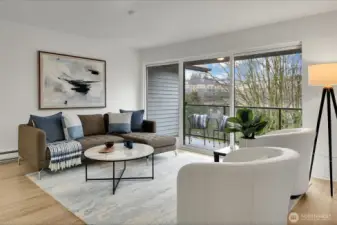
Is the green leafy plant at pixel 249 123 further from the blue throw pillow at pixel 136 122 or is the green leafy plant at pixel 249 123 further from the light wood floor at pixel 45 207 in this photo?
the blue throw pillow at pixel 136 122

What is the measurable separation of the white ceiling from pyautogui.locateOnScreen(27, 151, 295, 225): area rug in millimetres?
2344

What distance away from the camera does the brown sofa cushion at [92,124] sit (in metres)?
4.25

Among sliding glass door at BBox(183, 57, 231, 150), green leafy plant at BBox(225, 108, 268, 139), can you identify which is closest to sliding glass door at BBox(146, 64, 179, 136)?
sliding glass door at BBox(183, 57, 231, 150)

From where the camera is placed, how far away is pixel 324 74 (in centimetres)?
272

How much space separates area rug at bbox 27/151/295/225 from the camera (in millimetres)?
2141

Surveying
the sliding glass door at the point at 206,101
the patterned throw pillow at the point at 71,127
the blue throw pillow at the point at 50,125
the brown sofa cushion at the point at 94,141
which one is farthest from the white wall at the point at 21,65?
the sliding glass door at the point at 206,101

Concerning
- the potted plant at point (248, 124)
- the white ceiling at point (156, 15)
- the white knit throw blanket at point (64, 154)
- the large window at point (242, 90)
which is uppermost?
the white ceiling at point (156, 15)

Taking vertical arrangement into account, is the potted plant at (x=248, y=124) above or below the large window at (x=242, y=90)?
below

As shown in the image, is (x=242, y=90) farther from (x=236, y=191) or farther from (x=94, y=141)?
(x=236, y=191)

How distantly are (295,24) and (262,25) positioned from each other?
1.63 feet

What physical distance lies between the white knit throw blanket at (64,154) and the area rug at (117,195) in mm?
150

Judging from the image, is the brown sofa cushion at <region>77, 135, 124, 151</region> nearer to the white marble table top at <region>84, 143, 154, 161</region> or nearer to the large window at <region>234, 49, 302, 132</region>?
the white marble table top at <region>84, 143, 154, 161</region>

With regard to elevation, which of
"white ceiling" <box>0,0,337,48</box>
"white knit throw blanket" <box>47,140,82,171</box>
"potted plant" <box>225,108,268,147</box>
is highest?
"white ceiling" <box>0,0,337,48</box>

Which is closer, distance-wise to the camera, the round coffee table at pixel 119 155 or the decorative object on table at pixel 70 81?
the round coffee table at pixel 119 155
